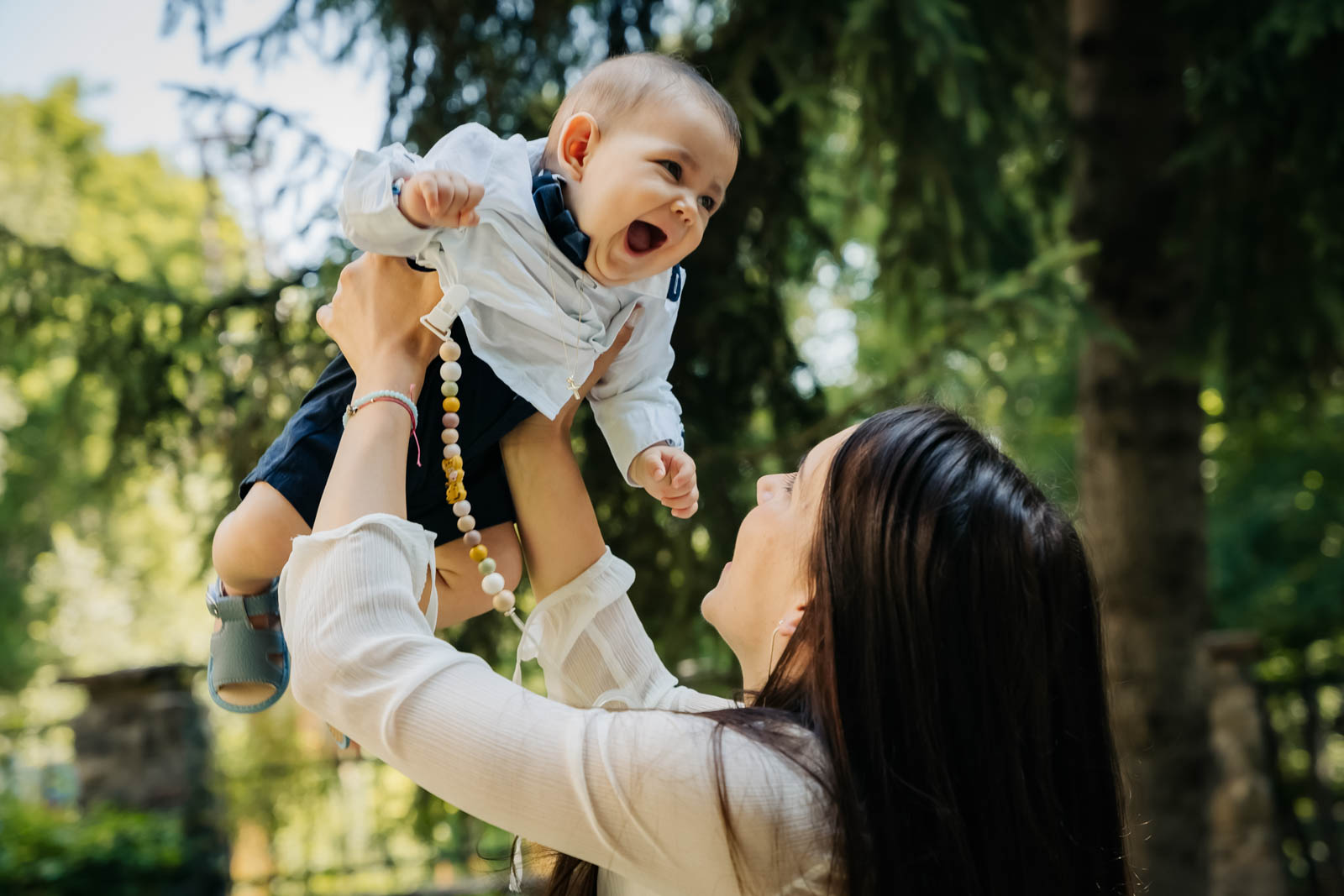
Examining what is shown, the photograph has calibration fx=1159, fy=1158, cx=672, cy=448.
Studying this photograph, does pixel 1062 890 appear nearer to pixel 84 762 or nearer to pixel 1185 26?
pixel 1185 26

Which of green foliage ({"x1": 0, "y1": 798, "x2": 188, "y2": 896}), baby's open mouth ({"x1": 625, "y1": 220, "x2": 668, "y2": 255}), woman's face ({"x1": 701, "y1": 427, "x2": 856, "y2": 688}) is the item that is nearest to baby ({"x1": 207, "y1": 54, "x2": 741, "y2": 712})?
baby's open mouth ({"x1": 625, "y1": 220, "x2": 668, "y2": 255})

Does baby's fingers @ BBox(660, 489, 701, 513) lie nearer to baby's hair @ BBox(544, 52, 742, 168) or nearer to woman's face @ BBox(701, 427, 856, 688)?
woman's face @ BBox(701, 427, 856, 688)

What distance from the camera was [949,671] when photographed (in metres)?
1.10

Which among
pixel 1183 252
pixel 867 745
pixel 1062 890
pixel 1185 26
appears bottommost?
pixel 1062 890

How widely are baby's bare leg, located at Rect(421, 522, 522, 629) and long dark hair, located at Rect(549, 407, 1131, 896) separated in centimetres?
35

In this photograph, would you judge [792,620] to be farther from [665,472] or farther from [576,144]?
[576,144]

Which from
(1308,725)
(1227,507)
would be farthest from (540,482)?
(1227,507)

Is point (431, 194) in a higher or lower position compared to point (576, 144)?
lower

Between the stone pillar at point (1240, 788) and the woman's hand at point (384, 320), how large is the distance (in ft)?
15.5

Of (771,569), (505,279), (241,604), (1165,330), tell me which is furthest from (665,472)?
(1165,330)

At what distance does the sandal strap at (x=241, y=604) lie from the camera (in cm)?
132

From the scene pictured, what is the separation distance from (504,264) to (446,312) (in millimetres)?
88

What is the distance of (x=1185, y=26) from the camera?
3.87 m

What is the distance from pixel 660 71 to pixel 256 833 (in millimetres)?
6949
